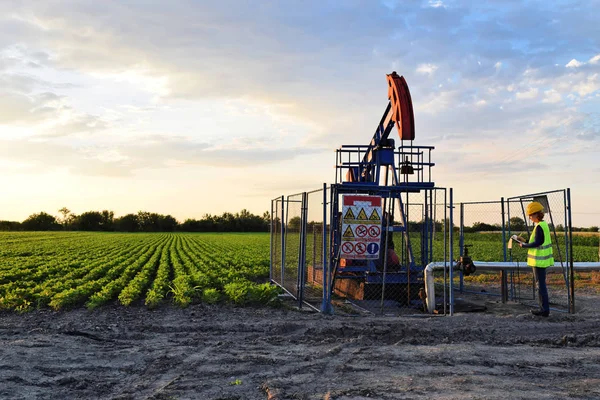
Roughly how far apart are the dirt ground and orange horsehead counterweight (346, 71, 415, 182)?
4.75m

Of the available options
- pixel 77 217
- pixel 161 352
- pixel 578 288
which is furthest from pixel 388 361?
pixel 77 217

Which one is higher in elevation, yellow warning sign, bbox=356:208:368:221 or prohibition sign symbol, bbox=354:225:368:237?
yellow warning sign, bbox=356:208:368:221

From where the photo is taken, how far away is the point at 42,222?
12312 centimetres

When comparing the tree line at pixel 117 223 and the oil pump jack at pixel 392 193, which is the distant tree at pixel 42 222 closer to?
the tree line at pixel 117 223

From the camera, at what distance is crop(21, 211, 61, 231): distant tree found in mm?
122125

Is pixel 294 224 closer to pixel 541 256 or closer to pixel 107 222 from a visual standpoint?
pixel 541 256

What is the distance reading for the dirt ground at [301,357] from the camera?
582 cm

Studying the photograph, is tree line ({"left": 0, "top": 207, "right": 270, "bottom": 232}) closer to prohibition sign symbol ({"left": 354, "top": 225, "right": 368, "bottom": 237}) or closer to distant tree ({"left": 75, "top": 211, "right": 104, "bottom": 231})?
distant tree ({"left": 75, "top": 211, "right": 104, "bottom": 231})

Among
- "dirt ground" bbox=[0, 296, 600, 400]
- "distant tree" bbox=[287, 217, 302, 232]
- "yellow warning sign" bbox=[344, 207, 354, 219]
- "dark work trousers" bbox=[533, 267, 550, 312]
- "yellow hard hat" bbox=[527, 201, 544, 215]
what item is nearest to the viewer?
"dirt ground" bbox=[0, 296, 600, 400]

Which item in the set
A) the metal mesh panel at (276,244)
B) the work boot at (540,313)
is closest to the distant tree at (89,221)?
the metal mesh panel at (276,244)

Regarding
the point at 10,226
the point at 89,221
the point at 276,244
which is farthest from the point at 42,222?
the point at 276,244

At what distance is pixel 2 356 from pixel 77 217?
128531 millimetres

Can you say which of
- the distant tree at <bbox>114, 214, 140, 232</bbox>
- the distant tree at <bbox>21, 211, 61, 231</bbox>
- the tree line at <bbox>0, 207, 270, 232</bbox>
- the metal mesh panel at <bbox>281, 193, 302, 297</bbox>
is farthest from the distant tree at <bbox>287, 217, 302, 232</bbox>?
the distant tree at <bbox>21, 211, 61, 231</bbox>

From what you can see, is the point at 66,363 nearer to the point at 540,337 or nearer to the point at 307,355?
the point at 307,355
